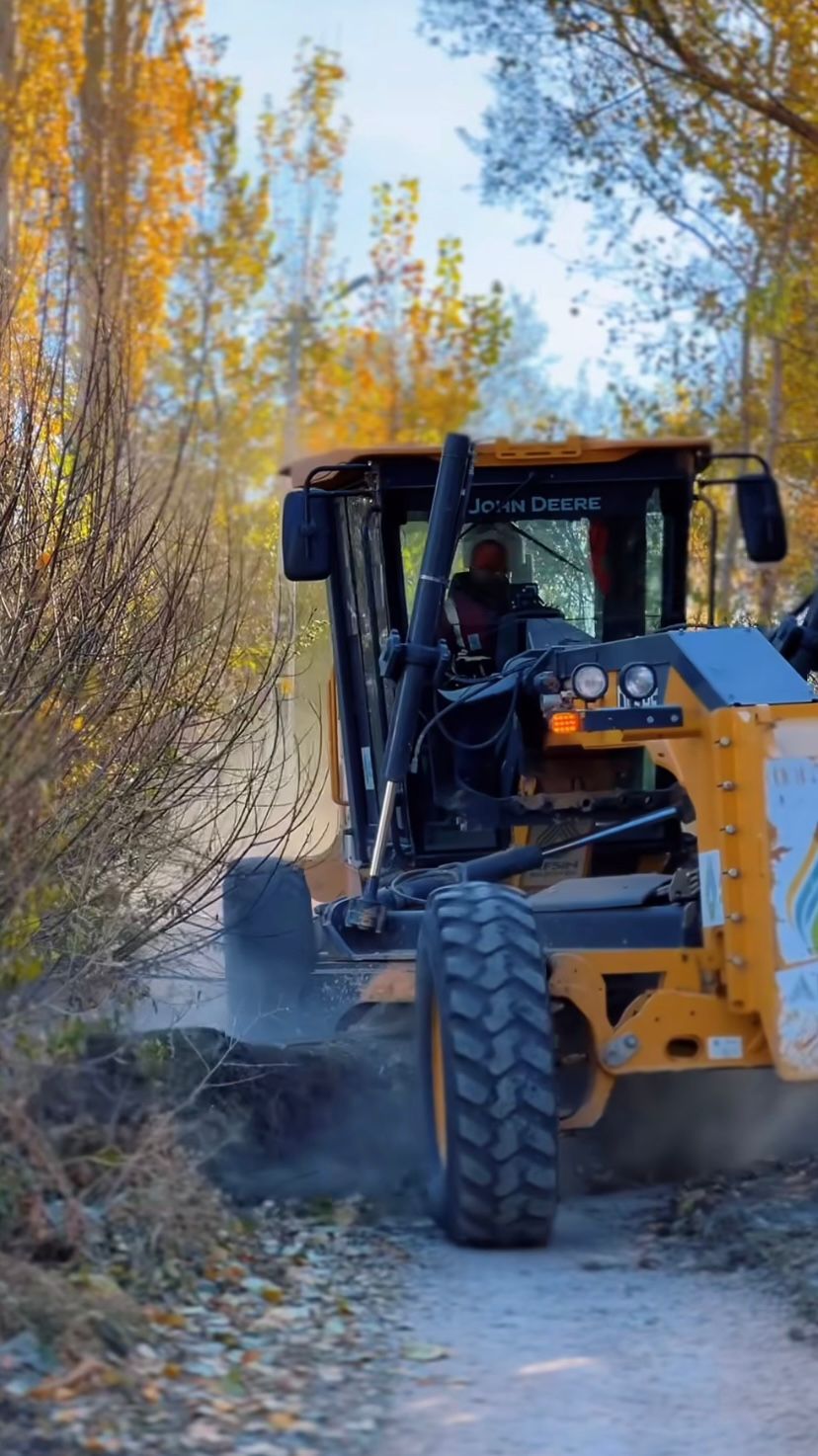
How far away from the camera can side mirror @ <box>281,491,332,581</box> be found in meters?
8.02

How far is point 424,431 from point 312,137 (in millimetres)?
7575

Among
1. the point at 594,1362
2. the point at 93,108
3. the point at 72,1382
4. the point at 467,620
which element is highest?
the point at 93,108

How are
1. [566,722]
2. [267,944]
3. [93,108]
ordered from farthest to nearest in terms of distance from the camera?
1. [93,108]
2. [267,944]
3. [566,722]

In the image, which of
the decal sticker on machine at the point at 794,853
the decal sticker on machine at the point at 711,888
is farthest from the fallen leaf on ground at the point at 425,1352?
the decal sticker on machine at the point at 711,888

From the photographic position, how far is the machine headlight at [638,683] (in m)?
6.59

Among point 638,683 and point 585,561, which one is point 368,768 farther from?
point 638,683

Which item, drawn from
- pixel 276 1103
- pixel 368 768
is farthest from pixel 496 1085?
pixel 368 768

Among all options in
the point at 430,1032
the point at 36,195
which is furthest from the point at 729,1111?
the point at 36,195

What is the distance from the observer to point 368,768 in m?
9.07

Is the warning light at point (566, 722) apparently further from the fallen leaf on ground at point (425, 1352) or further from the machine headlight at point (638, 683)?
the fallen leaf on ground at point (425, 1352)

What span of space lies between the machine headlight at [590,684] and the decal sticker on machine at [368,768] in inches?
88.6

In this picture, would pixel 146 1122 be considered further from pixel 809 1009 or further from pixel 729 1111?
pixel 729 1111

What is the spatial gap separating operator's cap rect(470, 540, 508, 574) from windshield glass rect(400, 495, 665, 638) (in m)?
0.02

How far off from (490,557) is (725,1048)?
9.09 feet
